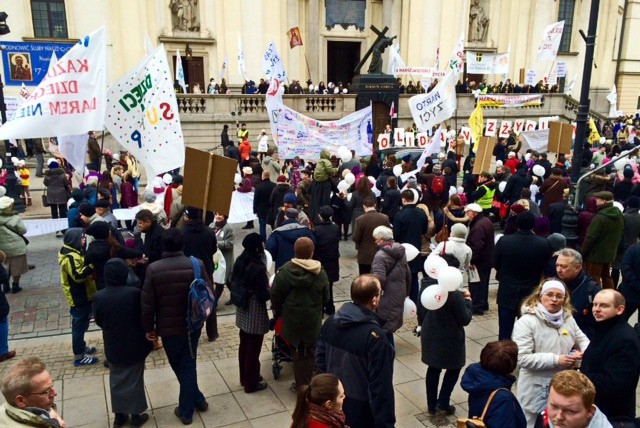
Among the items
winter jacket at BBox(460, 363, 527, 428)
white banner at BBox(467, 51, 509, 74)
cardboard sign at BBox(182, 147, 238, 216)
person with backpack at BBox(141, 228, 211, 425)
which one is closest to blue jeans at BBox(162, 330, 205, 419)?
person with backpack at BBox(141, 228, 211, 425)

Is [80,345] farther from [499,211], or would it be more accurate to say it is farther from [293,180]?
[499,211]

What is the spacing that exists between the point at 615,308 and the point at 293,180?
951 cm

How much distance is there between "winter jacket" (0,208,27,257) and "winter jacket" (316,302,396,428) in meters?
5.98

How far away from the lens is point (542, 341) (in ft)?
12.9

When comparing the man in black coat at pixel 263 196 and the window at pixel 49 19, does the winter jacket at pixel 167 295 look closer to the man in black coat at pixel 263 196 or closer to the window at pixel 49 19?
the man in black coat at pixel 263 196

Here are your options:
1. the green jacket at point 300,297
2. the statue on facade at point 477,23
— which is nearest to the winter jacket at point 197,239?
the green jacket at point 300,297

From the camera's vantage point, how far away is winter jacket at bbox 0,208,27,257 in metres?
7.47

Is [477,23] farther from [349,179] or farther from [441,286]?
[441,286]

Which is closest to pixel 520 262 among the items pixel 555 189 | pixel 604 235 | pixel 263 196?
pixel 604 235

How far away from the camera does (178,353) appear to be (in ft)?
15.7

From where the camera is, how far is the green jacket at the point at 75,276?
564 centimetres

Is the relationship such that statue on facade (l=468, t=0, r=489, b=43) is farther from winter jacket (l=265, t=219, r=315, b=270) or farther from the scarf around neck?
the scarf around neck

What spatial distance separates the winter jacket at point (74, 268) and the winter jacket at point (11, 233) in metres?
2.44

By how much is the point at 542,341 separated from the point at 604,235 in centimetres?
377
